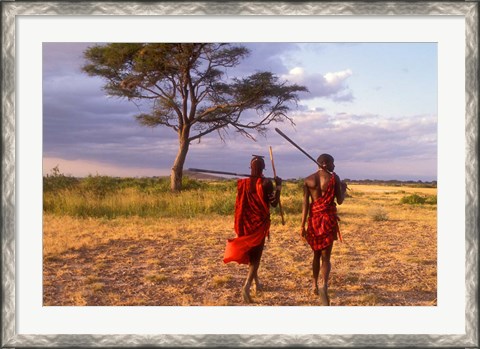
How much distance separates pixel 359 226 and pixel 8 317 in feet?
27.4

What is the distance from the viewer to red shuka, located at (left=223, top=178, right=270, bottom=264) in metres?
5.70

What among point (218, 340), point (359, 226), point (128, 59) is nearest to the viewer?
point (218, 340)

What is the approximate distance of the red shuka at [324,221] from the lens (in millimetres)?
5445

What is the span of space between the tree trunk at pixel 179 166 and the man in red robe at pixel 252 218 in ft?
29.4

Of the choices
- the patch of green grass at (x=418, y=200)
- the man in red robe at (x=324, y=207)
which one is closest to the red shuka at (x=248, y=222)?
the man in red robe at (x=324, y=207)

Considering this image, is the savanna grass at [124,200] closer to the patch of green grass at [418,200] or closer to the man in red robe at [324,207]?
the patch of green grass at [418,200]

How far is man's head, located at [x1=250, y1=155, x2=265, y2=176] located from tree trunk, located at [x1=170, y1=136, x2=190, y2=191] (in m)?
9.03

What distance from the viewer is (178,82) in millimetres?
14758

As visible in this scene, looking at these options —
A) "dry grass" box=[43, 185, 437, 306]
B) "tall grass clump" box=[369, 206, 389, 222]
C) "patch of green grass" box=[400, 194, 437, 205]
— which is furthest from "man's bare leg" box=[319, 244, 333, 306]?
"patch of green grass" box=[400, 194, 437, 205]

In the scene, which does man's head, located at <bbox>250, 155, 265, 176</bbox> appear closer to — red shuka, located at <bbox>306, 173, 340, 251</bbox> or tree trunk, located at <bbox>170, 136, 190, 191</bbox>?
red shuka, located at <bbox>306, 173, 340, 251</bbox>

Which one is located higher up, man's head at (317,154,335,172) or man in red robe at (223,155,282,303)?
man's head at (317,154,335,172)

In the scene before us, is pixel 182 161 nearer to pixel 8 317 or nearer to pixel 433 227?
pixel 433 227

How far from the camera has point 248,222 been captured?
18.8ft

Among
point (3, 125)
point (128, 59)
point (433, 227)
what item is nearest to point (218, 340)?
point (3, 125)
